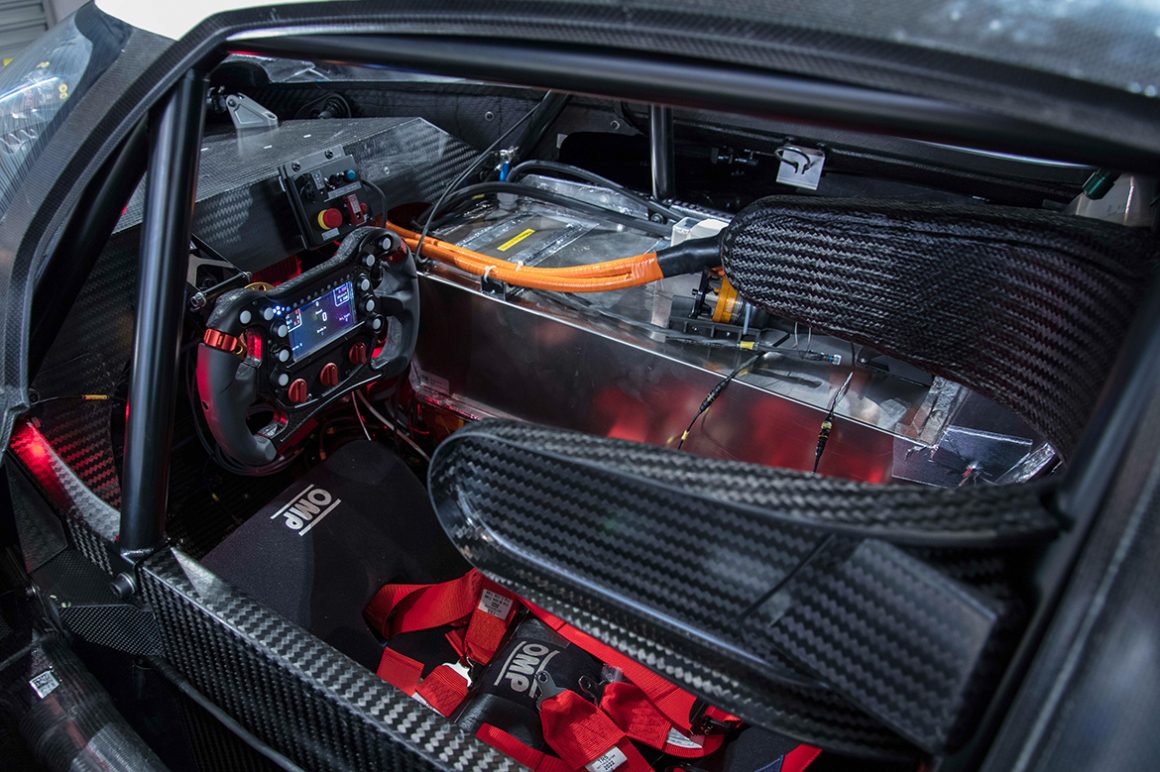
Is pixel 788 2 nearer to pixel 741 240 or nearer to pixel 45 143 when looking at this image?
pixel 741 240

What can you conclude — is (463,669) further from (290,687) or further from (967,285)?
(967,285)

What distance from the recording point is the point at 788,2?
19.8 inches

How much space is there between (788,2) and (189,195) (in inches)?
27.4

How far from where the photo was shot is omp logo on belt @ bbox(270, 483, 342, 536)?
4.83 feet

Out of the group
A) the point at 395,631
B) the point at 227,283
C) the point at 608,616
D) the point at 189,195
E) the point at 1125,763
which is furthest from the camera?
the point at 395,631

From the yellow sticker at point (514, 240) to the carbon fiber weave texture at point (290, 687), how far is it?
96cm

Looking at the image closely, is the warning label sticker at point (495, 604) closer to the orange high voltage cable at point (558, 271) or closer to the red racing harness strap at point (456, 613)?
the red racing harness strap at point (456, 613)

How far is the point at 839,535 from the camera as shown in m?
0.47

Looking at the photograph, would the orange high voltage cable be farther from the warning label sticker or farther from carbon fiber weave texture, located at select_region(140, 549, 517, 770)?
carbon fiber weave texture, located at select_region(140, 549, 517, 770)

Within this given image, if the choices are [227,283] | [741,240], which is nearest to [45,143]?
[227,283]

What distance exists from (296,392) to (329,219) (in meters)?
0.40

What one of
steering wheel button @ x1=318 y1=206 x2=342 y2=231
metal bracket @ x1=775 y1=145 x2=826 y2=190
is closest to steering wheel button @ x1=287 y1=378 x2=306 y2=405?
steering wheel button @ x1=318 y1=206 x2=342 y2=231

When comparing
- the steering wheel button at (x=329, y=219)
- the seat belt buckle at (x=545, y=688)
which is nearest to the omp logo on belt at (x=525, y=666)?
the seat belt buckle at (x=545, y=688)

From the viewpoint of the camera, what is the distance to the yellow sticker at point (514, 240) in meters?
1.68
